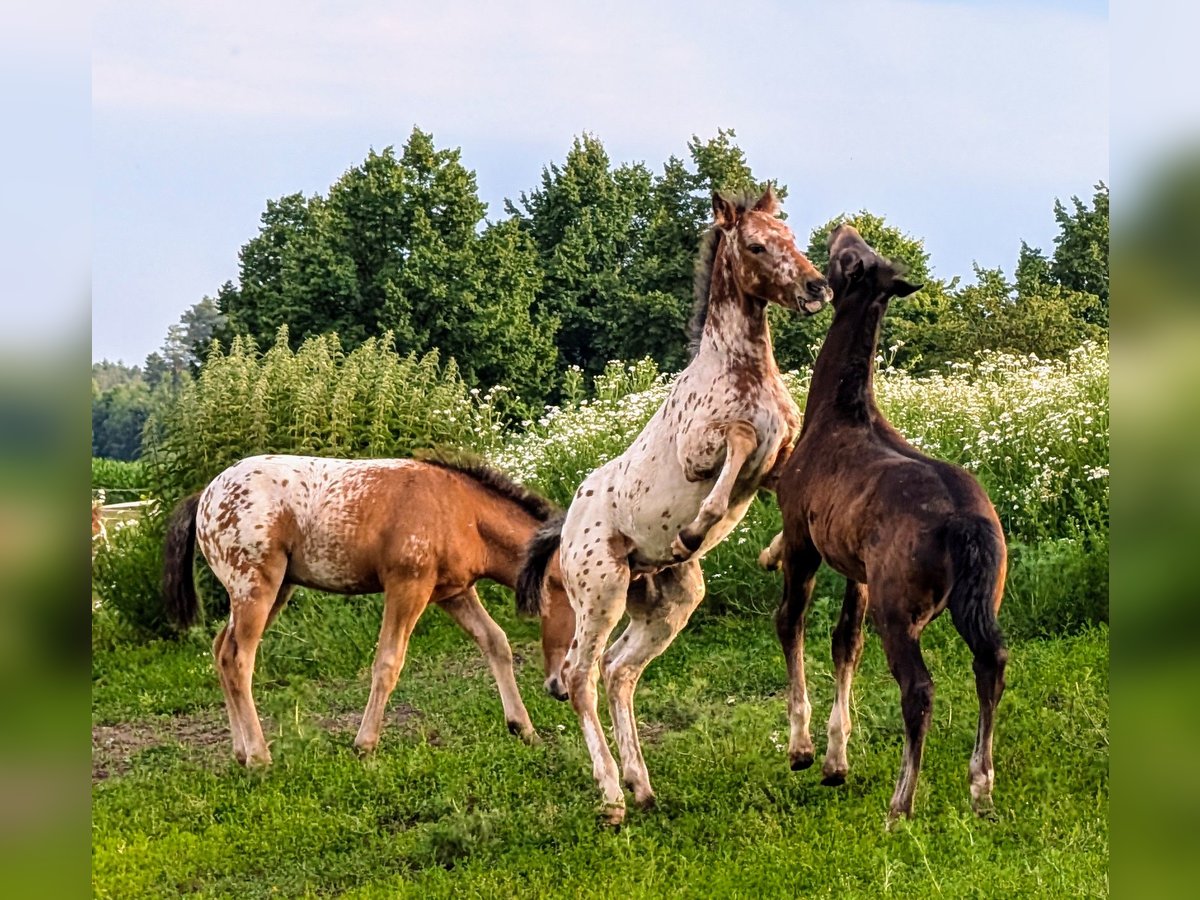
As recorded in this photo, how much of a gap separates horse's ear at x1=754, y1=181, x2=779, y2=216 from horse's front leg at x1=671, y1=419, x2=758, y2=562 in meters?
0.97

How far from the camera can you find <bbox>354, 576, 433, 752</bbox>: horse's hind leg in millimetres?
7059

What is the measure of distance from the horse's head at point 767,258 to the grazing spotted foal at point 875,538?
260 mm

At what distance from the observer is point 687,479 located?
5.29 meters

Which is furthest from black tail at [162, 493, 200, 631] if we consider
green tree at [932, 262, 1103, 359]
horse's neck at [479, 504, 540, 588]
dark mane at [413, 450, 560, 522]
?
green tree at [932, 262, 1103, 359]

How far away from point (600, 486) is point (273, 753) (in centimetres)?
286

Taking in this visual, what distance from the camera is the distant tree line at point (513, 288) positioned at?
2331cm

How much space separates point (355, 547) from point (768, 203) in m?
3.24

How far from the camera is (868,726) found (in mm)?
6508

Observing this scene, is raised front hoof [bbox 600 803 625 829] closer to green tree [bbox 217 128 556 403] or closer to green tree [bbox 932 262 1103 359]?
green tree [bbox 932 262 1103 359]

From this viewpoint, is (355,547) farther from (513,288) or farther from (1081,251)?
(1081,251)

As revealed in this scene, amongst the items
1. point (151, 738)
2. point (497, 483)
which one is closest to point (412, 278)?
point (151, 738)

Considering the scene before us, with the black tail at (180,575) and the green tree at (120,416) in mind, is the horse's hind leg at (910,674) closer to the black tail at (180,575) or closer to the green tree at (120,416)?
the black tail at (180,575)

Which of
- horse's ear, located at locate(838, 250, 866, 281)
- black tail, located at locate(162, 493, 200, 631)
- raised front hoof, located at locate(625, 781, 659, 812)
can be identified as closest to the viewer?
horse's ear, located at locate(838, 250, 866, 281)
